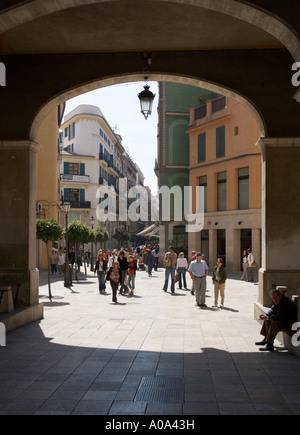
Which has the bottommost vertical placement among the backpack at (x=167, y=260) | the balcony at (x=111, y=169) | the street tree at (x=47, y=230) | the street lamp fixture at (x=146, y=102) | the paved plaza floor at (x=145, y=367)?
the paved plaza floor at (x=145, y=367)

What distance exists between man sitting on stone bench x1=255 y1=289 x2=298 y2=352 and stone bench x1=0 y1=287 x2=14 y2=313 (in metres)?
5.16

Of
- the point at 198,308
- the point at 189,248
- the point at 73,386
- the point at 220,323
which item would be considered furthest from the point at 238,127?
the point at 73,386

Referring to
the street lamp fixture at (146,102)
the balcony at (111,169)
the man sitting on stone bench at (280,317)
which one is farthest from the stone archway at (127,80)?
the balcony at (111,169)

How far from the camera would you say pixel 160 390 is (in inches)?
237

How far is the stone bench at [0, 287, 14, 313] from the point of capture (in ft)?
33.2

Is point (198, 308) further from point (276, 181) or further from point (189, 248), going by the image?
point (189, 248)

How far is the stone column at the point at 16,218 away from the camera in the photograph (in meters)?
11.0

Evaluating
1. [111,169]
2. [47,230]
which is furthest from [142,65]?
[111,169]

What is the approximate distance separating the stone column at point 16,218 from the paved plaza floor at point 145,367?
1133 mm

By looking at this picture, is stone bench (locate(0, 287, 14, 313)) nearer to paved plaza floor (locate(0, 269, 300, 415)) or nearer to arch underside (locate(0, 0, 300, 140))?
paved plaza floor (locate(0, 269, 300, 415))

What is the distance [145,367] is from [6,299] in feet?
13.8

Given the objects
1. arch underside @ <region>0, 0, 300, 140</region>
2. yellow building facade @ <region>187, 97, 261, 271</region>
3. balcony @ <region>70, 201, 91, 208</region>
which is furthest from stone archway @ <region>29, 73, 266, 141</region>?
balcony @ <region>70, 201, 91, 208</region>

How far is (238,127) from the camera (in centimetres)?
2983

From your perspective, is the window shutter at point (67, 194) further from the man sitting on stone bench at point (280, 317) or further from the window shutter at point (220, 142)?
the man sitting on stone bench at point (280, 317)
